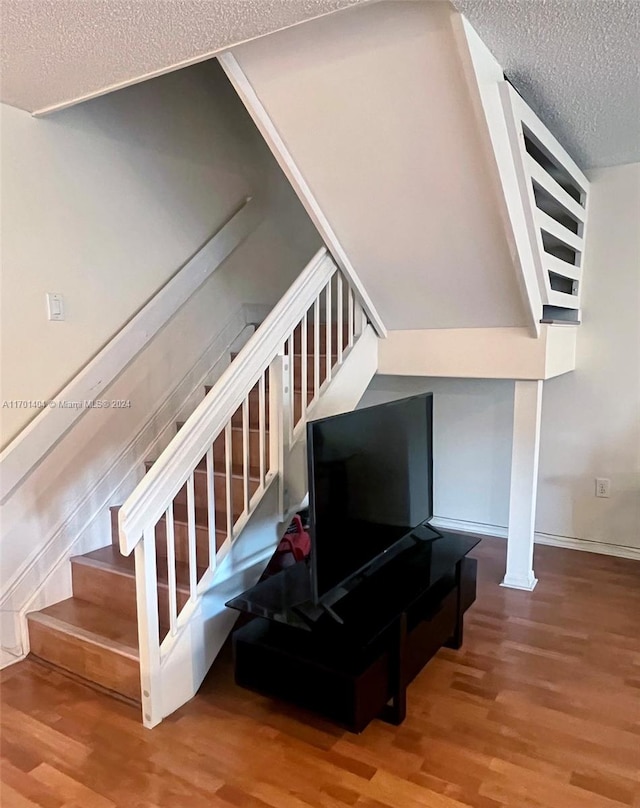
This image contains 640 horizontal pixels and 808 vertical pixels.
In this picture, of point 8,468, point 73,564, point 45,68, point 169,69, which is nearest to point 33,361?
point 8,468

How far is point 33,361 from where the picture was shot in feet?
8.00

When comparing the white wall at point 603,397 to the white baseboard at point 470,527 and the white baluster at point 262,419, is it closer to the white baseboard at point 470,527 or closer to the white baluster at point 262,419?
the white baseboard at point 470,527

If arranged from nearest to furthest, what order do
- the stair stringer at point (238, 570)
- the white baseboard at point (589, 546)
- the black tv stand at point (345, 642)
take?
1. the black tv stand at point (345, 642)
2. the stair stringer at point (238, 570)
3. the white baseboard at point (589, 546)

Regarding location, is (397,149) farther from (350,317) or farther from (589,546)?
(589,546)

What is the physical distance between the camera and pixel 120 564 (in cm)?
255

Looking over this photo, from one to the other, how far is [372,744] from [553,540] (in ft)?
7.36

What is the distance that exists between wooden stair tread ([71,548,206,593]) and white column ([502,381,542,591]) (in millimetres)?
1660

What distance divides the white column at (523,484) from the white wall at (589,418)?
27.6 inches

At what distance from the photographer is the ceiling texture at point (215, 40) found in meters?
1.58

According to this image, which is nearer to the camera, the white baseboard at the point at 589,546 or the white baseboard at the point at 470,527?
the white baseboard at the point at 589,546

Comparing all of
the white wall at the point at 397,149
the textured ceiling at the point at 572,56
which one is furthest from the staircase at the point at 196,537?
the textured ceiling at the point at 572,56

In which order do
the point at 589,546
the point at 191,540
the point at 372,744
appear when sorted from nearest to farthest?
the point at 372,744 < the point at 191,540 < the point at 589,546

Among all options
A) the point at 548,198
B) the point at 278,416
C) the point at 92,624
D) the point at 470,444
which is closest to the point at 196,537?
the point at 92,624

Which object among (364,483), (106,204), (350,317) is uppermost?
(106,204)
